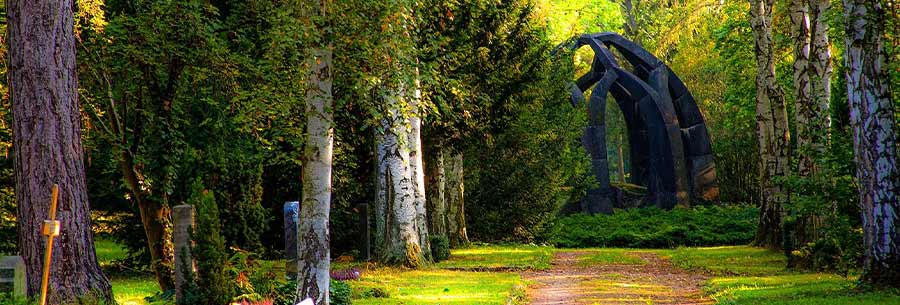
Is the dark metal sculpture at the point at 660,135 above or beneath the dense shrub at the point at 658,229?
above

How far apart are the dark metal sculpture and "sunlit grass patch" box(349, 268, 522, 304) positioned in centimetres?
2058

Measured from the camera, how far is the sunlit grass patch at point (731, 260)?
76.7ft

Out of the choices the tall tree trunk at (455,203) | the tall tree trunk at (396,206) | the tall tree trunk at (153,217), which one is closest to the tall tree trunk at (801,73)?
the tall tree trunk at (396,206)

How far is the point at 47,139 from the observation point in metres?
14.6

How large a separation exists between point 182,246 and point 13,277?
2.01 meters

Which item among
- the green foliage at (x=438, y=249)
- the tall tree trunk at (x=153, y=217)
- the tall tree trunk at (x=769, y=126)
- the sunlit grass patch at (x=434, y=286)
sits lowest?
the sunlit grass patch at (x=434, y=286)

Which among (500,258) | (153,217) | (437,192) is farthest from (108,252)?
(153,217)

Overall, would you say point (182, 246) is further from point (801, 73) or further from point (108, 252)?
point (108, 252)

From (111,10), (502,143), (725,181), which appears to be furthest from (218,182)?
(725,181)

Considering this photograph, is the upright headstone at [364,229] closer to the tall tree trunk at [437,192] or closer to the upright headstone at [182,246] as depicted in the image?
the tall tree trunk at [437,192]

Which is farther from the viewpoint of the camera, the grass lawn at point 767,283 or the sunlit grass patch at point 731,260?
the sunlit grass patch at point 731,260

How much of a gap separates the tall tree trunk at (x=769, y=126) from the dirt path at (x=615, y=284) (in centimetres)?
285

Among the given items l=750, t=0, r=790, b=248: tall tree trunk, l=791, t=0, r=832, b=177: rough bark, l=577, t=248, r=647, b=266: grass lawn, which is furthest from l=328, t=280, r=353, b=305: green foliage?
l=750, t=0, r=790, b=248: tall tree trunk

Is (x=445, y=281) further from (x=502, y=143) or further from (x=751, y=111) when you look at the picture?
(x=751, y=111)
